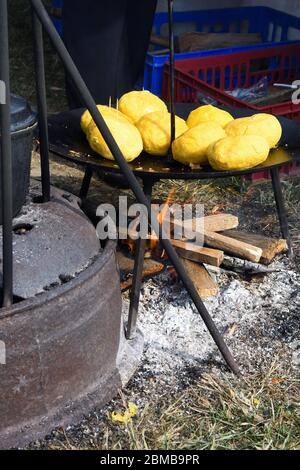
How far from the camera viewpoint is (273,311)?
3279mm

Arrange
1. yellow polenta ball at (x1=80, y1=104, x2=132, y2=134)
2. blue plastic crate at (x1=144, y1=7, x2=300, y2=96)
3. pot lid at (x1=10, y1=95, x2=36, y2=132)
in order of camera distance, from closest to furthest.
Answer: pot lid at (x1=10, y1=95, x2=36, y2=132)
yellow polenta ball at (x1=80, y1=104, x2=132, y2=134)
blue plastic crate at (x1=144, y1=7, x2=300, y2=96)

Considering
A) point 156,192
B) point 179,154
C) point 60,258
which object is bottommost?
point 156,192

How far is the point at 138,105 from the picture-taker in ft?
10.5

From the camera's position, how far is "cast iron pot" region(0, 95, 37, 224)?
2354 millimetres

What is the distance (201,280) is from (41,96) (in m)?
1.24

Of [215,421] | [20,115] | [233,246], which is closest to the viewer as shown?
[20,115]

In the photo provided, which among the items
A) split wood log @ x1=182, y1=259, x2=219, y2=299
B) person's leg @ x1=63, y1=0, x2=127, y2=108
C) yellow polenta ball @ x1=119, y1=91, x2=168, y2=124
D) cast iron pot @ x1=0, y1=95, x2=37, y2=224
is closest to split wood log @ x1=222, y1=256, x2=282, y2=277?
split wood log @ x1=182, y1=259, x2=219, y2=299

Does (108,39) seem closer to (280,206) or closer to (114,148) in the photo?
(280,206)

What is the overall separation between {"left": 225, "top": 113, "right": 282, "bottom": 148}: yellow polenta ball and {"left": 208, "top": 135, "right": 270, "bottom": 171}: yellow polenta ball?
12 centimetres

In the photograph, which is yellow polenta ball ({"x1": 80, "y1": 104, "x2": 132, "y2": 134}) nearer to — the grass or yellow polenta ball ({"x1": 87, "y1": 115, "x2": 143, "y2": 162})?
yellow polenta ball ({"x1": 87, "y1": 115, "x2": 143, "y2": 162})

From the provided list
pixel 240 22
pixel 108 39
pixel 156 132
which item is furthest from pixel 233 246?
pixel 240 22

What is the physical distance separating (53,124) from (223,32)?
322 cm
